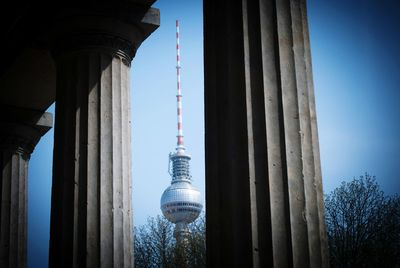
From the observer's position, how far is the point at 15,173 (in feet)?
146

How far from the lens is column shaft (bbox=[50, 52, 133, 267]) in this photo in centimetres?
2673

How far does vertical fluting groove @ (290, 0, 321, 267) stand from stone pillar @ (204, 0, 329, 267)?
24 millimetres

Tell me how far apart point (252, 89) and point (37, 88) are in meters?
30.3

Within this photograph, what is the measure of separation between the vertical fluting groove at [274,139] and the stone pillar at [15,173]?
31713 millimetres

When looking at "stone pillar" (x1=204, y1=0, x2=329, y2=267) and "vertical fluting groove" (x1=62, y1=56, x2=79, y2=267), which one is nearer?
"stone pillar" (x1=204, y1=0, x2=329, y2=267)

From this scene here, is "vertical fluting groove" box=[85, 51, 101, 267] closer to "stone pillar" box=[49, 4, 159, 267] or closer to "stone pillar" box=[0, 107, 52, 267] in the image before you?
"stone pillar" box=[49, 4, 159, 267]

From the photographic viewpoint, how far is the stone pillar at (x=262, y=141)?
1448 cm

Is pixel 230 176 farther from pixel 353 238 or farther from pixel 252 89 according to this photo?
pixel 353 238

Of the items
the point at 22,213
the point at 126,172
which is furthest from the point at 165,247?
the point at 126,172

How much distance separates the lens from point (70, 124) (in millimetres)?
28766

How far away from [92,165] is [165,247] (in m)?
92.1

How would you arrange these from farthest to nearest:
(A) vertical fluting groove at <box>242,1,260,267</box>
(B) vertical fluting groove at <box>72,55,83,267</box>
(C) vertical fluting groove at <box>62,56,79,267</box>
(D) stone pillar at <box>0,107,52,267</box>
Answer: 1. (D) stone pillar at <box>0,107,52,267</box>
2. (C) vertical fluting groove at <box>62,56,79,267</box>
3. (B) vertical fluting groove at <box>72,55,83,267</box>
4. (A) vertical fluting groove at <box>242,1,260,267</box>

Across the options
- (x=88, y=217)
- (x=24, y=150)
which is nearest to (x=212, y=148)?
(x=88, y=217)

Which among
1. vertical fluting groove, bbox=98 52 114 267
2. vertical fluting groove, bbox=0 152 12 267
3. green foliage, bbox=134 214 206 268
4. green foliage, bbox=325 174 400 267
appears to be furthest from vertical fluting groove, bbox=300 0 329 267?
green foliage, bbox=134 214 206 268
